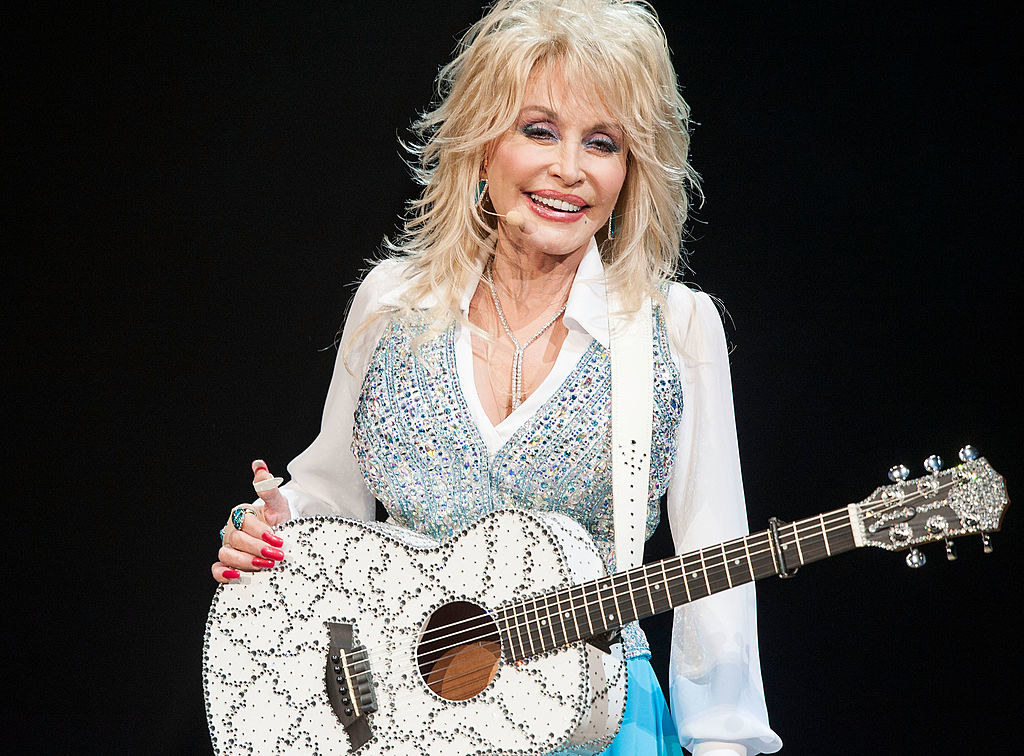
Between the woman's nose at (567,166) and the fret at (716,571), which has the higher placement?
the woman's nose at (567,166)

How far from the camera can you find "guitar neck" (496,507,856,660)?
1.54 metres

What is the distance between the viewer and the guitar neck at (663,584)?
1.54m

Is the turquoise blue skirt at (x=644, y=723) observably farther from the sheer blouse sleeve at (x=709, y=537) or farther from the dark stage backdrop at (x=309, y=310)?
the dark stage backdrop at (x=309, y=310)

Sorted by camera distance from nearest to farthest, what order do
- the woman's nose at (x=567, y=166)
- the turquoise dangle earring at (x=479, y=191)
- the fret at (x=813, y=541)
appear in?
1. the fret at (x=813, y=541)
2. the woman's nose at (x=567, y=166)
3. the turquoise dangle earring at (x=479, y=191)

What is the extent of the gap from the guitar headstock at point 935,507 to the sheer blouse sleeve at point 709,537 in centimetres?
49

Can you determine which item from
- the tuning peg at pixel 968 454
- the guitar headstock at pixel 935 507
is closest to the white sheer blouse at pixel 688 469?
the guitar headstock at pixel 935 507

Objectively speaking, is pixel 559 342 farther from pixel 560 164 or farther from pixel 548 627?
pixel 548 627

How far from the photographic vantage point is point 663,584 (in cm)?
166

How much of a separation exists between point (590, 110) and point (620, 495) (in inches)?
26.9

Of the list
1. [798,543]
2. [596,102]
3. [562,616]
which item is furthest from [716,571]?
[596,102]

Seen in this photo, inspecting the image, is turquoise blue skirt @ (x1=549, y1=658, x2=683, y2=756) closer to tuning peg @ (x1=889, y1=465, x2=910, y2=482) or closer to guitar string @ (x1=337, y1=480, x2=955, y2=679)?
guitar string @ (x1=337, y1=480, x2=955, y2=679)

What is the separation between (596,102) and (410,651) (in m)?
1.00

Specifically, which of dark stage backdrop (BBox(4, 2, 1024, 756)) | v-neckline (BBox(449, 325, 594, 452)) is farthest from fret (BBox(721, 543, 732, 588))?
dark stage backdrop (BBox(4, 2, 1024, 756))

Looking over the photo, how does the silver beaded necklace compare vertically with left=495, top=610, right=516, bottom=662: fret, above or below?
above
